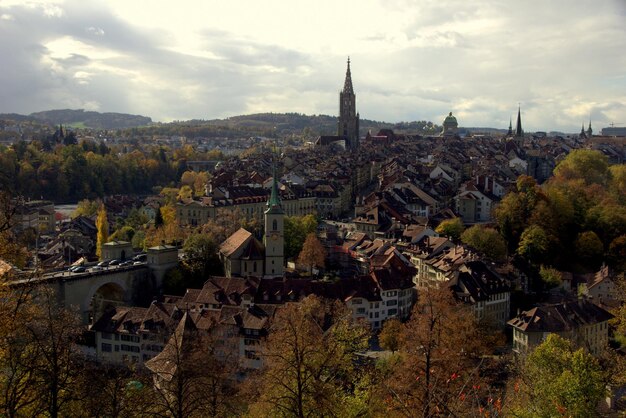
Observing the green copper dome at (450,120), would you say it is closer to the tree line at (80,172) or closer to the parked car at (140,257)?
the tree line at (80,172)

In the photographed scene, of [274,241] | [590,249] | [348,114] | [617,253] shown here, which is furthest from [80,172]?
[617,253]

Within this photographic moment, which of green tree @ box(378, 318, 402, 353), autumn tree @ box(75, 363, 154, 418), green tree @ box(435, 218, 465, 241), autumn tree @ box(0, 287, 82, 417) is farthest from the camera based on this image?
green tree @ box(435, 218, 465, 241)

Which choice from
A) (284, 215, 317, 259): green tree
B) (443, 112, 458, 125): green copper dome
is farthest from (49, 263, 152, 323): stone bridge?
(443, 112, 458, 125): green copper dome

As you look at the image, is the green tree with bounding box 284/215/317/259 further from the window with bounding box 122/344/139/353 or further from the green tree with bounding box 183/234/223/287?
the window with bounding box 122/344/139/353

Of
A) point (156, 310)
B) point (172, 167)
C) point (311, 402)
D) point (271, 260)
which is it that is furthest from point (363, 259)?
point (172, 167)

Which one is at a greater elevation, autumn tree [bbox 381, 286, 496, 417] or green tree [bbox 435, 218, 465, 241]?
green tree [bbox 435, 218, 465, 241]

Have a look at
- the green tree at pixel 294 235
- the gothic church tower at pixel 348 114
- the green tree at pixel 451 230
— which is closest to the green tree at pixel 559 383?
the green tree at pixel 451 230

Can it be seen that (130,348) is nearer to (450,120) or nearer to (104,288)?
(104,288)
